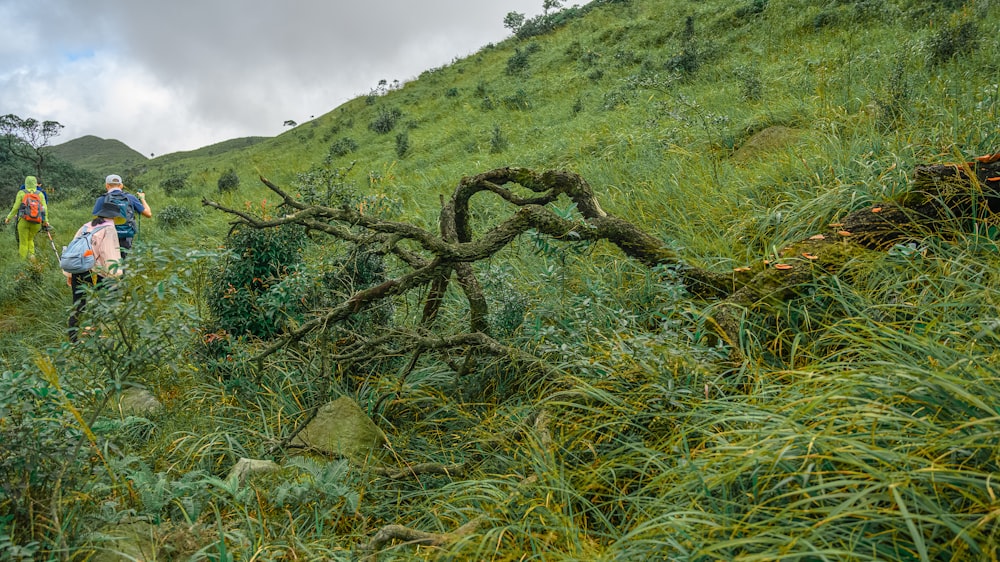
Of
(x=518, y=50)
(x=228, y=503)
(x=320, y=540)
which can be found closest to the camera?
(x=320, y=540)

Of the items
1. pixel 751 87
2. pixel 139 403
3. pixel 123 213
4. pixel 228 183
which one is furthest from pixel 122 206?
pixel 228 183

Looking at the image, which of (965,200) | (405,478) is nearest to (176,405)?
(405,478)

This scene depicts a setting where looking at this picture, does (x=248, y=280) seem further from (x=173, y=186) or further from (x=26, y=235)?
(x=173, y=186)

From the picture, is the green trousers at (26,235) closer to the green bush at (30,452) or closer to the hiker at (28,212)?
the hiker at (28,212)

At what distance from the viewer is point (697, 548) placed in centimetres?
144

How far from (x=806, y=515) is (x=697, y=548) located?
311 millimetres

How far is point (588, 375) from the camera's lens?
2494mm

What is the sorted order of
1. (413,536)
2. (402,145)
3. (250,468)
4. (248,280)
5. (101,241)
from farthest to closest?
(402,145), (101,241), (248,280), (250,468), (413,536)

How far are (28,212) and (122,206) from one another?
3201mm

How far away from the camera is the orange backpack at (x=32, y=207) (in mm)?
7984

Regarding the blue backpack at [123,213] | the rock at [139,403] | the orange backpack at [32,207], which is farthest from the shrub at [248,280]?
the orange backpack at [32,207]

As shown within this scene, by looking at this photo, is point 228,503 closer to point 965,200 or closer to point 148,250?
point 148,250

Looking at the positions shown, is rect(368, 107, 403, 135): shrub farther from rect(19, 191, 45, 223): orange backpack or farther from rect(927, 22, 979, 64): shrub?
rect(927, 22, 979, 64): shrub

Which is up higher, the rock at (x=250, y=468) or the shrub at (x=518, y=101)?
the shrub at (x=518, y=101)
